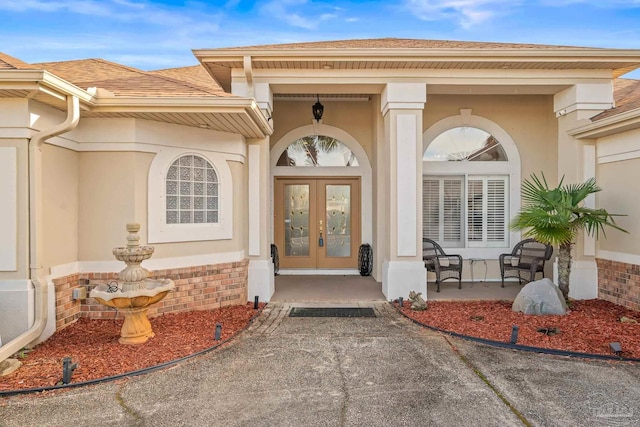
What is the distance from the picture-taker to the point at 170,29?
14.2 meters

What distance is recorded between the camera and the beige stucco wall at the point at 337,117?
9078 mm

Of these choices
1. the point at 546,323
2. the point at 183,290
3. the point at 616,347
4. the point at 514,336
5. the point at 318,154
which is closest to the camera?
the point at 616,347

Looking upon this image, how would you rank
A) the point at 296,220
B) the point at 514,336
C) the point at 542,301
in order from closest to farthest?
the point at 514,336 < the point at 542,301 < the point at 296,220

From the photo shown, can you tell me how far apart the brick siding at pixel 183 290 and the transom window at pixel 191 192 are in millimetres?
771

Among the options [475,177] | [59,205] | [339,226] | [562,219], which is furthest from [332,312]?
[475,177]

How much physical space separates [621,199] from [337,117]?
5389 mm

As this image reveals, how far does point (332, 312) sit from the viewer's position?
20.7ft

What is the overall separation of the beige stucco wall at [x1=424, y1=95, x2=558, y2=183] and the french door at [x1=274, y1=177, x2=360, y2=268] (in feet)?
7.96

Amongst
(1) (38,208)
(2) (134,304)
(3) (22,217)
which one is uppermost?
(1) (38,208)

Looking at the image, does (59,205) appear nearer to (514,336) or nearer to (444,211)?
(514,336)

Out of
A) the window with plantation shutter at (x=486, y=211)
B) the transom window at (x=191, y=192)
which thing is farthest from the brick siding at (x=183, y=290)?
the window with plantation shutter at (x=486, y=211)

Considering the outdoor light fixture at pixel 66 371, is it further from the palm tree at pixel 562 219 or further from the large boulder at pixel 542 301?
the palm tree at pixel 562 219

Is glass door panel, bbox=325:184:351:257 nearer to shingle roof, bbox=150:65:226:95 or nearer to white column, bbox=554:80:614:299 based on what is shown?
shingle roof, bbox=150:65:226:95

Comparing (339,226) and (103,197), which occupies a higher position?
(103,197)
